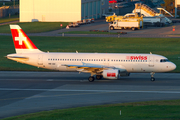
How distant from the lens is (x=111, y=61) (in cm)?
4125

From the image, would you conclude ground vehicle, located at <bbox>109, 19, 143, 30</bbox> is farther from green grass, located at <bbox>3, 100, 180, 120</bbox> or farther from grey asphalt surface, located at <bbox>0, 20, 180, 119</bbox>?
green grass, located at <bbox>3, 100, 180, 120</bbox>

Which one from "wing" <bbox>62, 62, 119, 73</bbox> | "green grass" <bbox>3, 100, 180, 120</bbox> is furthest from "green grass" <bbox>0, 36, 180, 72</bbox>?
"green grass" <bbox>3, 100, 180, 120</bbox>

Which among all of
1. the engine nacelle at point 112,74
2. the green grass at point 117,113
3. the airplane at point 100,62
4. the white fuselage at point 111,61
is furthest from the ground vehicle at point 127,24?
the green grass at point 117,113

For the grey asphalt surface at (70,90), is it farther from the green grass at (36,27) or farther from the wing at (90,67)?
the green grass at (36,27)

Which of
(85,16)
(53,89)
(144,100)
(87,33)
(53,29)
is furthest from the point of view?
(85,16)

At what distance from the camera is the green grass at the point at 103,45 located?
216 feet

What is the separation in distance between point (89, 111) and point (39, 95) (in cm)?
885

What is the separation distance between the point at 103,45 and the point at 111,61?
112ft

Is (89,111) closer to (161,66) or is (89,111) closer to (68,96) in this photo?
(68,96)

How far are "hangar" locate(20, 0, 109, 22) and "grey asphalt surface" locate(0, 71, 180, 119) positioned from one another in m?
82.3

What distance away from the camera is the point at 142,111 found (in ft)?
87.4

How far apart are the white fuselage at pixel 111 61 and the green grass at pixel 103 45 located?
12944 mm

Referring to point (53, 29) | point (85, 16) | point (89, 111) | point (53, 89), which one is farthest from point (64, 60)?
point (85, 16)

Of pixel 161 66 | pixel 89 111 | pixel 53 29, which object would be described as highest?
pixel 53 29
